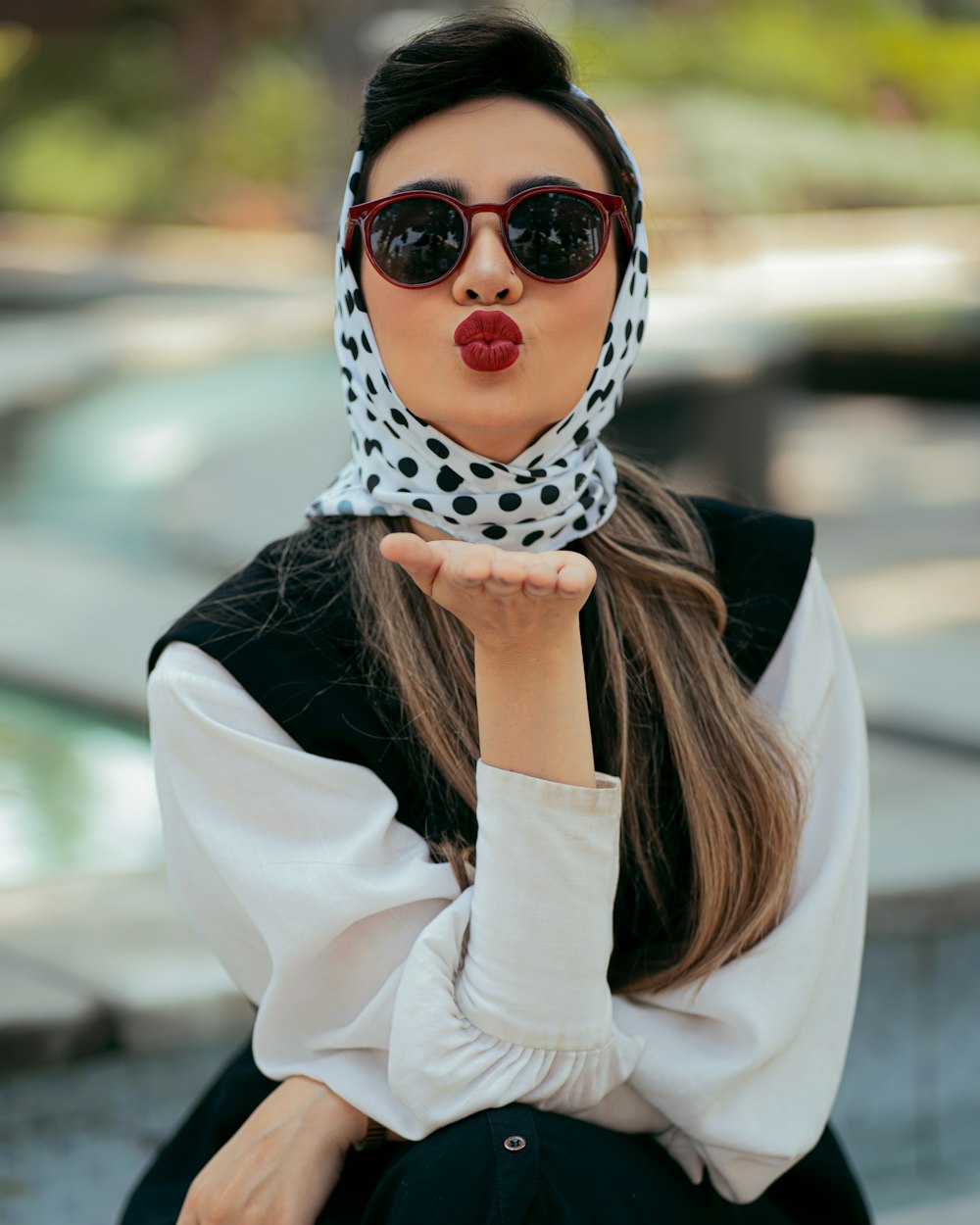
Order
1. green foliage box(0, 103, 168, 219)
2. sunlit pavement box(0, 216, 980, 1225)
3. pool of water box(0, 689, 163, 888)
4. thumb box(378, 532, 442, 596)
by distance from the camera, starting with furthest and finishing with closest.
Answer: green foliage box(0, 103, 168, 219), pool of water box(0, 689, 163, 888), sunlit pavement box(0, 216, 980, 1225), thumb box(378, 532, 442, 596)

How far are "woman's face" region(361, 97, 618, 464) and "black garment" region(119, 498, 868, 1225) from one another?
258 mm

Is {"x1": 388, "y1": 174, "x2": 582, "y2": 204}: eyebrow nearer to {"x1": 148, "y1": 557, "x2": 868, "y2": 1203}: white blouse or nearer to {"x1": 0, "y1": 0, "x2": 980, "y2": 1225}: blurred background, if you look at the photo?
{"x1": 0, "y1": 0, "x2": 980, "y2": 1225}: blurred background

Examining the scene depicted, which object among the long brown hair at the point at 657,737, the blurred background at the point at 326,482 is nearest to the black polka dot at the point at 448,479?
the long brown hair at the point at 657,737

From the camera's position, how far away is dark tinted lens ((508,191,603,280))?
5.97 ft

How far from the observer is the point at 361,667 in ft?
6.61

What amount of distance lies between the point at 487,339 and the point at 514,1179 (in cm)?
88

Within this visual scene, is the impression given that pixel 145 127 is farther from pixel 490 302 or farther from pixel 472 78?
pixel 490 302

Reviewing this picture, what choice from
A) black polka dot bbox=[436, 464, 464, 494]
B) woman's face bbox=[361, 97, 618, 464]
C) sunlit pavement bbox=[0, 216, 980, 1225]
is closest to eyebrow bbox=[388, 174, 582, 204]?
woman's face bbox=[361, 97, 618, 464]

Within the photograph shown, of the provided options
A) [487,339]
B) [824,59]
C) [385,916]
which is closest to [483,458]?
[487,339]

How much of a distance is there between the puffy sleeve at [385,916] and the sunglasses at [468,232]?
507 mm

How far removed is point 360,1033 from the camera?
6.04 ft

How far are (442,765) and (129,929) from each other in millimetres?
1051

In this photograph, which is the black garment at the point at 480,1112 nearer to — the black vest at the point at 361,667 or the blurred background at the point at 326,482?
the black vest at the point at 361,667

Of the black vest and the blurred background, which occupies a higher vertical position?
the black vest
